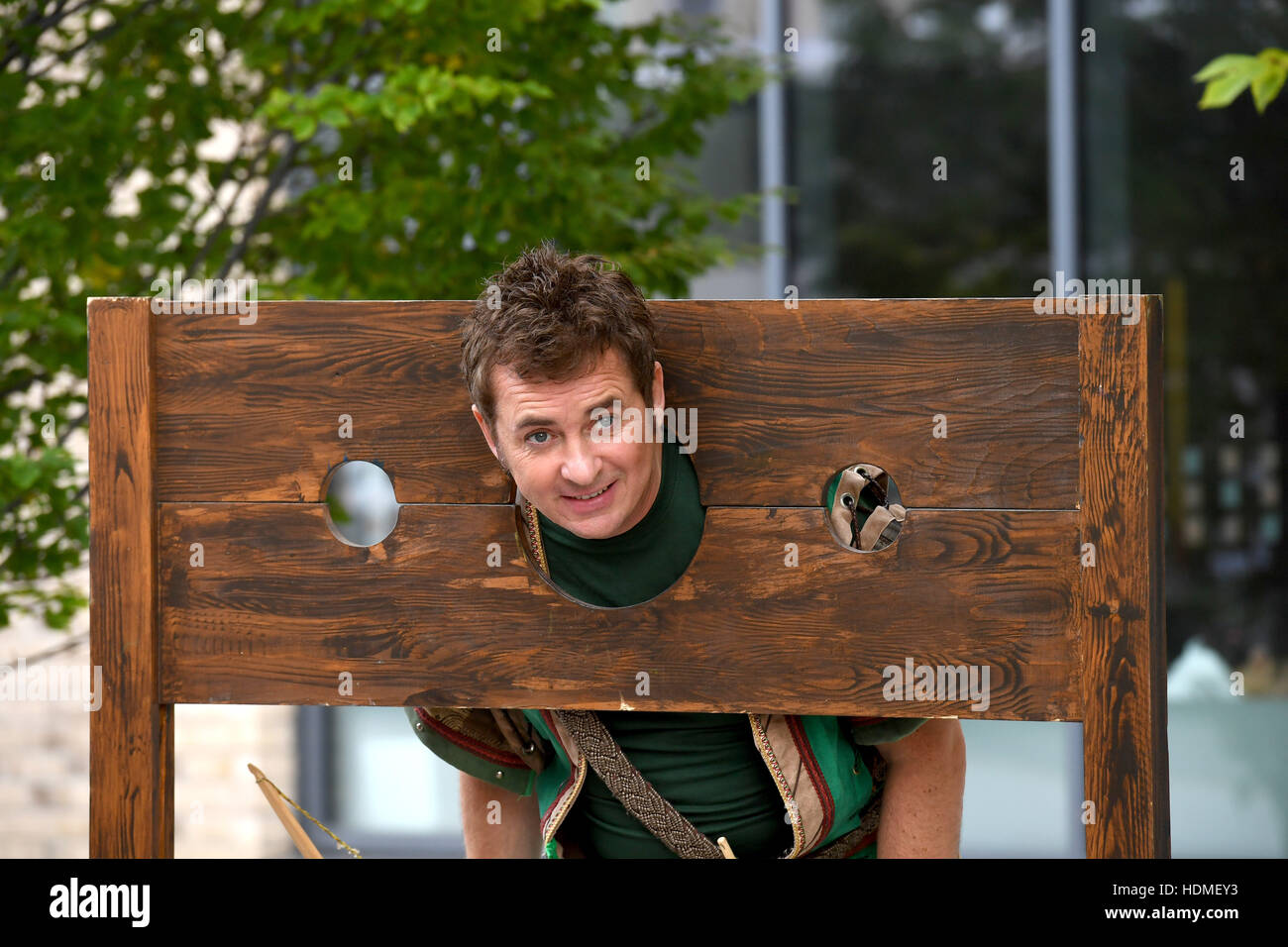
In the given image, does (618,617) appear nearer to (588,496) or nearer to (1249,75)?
(588,496)

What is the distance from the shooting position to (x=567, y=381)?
1.76 m

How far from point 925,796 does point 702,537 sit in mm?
537

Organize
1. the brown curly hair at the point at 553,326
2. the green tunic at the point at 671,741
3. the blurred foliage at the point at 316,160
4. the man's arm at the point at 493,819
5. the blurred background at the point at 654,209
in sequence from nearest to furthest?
the brown curly hair at the point at 553,326
the green tunic at the point at 671,741
the man's arm at the point at 493,819
the blurred foliage at the point at 316,160
the blurred background at the point at 654,209

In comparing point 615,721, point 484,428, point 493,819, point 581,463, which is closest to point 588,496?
point 581,463

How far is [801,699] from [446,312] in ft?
2.43

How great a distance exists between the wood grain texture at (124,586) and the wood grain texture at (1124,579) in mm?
1340

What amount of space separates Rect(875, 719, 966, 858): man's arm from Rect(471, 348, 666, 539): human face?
1.85 feet

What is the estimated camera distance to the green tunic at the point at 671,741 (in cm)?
192

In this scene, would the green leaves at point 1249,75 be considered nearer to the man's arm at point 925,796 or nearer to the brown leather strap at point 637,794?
the man's arm at point 925,796

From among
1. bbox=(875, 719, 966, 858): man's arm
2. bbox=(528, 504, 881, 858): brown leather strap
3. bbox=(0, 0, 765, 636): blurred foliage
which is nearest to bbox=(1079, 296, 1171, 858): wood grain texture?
bbox=(875, 719, 966, 858): man's arm

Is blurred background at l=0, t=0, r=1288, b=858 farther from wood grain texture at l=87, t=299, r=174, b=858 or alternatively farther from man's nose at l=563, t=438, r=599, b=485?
man's nose at l=563, t=438, r=599, b=485

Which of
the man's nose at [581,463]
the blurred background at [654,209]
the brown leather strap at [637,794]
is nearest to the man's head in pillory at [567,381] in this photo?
the man's nose at [581,463]

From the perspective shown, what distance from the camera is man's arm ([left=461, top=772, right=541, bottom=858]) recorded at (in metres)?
2.21
